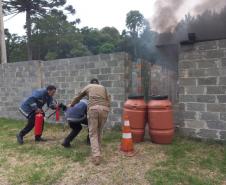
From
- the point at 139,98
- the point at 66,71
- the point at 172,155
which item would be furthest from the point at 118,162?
the point at 66,71

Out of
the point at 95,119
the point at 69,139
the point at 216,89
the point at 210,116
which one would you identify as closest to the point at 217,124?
the point at 210,116

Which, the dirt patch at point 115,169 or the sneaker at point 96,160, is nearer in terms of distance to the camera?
the dirt patch at point 115,169

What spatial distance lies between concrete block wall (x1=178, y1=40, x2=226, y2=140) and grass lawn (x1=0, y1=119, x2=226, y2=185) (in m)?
0.34

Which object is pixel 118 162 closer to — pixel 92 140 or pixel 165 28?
pixel 92 140

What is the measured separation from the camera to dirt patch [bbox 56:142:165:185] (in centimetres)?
367

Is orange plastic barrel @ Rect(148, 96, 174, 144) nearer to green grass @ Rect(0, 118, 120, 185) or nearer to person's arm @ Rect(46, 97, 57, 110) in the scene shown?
green grass @ Rect(0, 118, 120, 185)

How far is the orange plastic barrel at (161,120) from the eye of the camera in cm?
506

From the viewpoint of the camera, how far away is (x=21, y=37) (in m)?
28.7

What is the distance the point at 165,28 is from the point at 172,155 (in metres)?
9.73

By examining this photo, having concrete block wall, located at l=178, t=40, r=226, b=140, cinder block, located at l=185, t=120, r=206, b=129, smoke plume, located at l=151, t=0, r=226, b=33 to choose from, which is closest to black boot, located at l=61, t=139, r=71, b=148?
concrete block wall, located at l=178, t=40, r=226, b=140

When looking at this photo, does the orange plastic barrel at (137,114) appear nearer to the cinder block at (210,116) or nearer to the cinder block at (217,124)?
the cinder block at (210,116)

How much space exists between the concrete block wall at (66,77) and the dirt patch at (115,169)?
1.90 m

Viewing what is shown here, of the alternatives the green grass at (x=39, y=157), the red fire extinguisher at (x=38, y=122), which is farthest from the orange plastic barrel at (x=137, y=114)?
the red fire extinguisher at (x=38, y=122)

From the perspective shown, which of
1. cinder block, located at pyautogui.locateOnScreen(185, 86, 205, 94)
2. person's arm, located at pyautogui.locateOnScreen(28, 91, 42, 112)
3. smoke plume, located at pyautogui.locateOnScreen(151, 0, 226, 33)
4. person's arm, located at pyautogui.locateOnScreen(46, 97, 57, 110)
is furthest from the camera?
smoke plume, located at pyautogui.locateOnScreen(151, 0, 226, 33)
